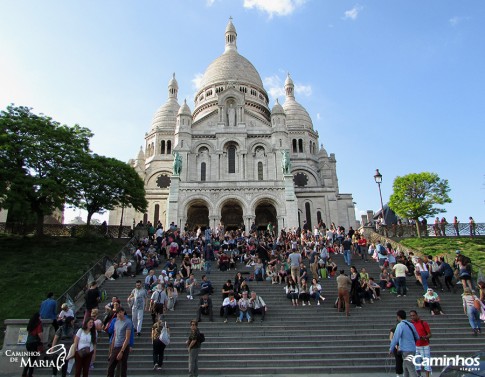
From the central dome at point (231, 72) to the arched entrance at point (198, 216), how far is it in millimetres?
23001

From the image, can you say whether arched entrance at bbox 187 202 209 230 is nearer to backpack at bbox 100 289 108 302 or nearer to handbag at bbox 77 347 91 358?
backpack at bbox 100 289 108 302

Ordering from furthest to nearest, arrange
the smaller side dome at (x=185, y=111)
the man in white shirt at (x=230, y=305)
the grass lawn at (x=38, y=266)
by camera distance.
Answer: the smaller side dome at (x=185, y=111)
the grass lawn at (x=38, y=266)
the man in white shirt at (x=230, y=305)

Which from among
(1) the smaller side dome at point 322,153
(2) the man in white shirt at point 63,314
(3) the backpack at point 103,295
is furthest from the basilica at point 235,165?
(2) the man in white shirt at point 63,314

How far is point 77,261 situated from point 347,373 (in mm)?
16210

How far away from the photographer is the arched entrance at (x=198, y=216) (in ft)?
119

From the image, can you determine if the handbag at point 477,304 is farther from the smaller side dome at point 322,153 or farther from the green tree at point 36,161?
the smaller side dome at point 322,153

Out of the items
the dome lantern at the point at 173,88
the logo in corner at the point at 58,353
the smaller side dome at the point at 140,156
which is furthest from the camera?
the dome lantern at the point at 173,88

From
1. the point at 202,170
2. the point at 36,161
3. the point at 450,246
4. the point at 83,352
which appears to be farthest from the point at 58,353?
the point at 202,170

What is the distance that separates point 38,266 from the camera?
63.3ft

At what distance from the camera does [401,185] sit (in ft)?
107

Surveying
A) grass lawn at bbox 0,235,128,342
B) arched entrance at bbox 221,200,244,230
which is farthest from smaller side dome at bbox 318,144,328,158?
grass lawn at bbox 0,235,128,342

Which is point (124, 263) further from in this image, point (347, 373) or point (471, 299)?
point (471, 299)

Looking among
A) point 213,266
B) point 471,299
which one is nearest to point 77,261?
Result: point 213,266

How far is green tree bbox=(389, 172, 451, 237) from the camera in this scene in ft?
104
